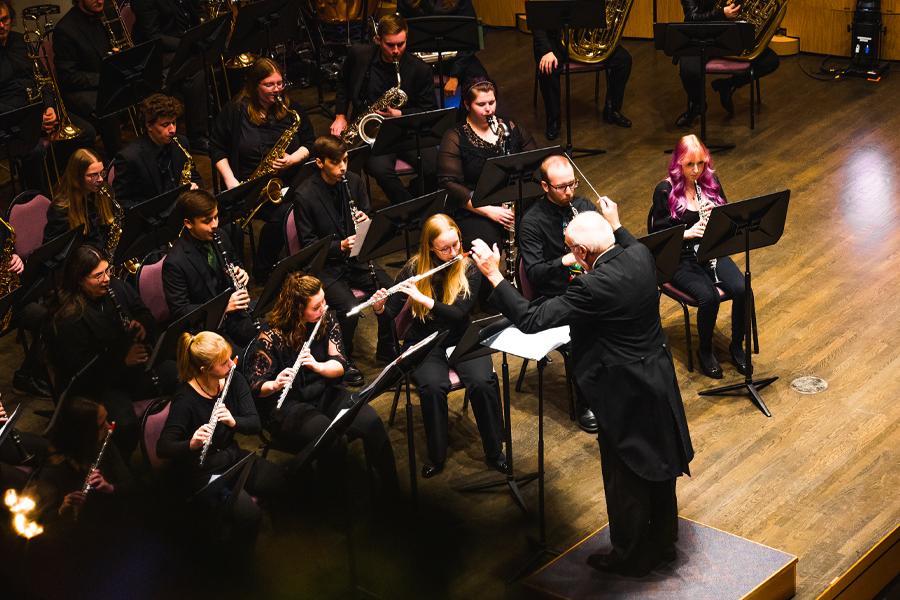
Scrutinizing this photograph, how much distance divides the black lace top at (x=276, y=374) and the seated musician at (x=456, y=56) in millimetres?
2795

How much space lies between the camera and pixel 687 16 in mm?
6332

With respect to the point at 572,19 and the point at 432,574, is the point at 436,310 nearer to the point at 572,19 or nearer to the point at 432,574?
the point at 432,574

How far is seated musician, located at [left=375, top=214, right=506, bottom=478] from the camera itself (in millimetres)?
3773

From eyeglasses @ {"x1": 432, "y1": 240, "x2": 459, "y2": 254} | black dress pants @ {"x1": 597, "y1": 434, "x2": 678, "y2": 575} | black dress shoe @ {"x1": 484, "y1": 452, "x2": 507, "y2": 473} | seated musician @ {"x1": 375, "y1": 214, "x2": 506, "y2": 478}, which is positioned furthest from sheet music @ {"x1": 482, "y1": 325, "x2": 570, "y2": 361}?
black dress shoe @ {"x1": 484, "y1": 452, "x2": 507, "y2": 473}

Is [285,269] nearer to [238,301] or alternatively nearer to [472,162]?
[238,301]

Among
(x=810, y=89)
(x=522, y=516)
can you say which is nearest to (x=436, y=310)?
(x=522, y=516)

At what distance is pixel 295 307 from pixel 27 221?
1623 millimetres

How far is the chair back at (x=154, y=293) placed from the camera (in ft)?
13.1

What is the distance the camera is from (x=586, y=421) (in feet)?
13.4

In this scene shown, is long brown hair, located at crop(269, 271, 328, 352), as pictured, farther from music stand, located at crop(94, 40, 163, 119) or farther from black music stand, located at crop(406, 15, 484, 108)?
black music stand, located at crop(406, 15, 484, 108)

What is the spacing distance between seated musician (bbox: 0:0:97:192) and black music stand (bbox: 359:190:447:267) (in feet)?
7.84

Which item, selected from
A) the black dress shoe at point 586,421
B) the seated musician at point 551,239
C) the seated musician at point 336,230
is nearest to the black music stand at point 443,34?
the seated musician at point 336,230

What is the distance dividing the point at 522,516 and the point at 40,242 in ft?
8.26

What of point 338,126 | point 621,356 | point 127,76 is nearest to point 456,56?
point 338,126
